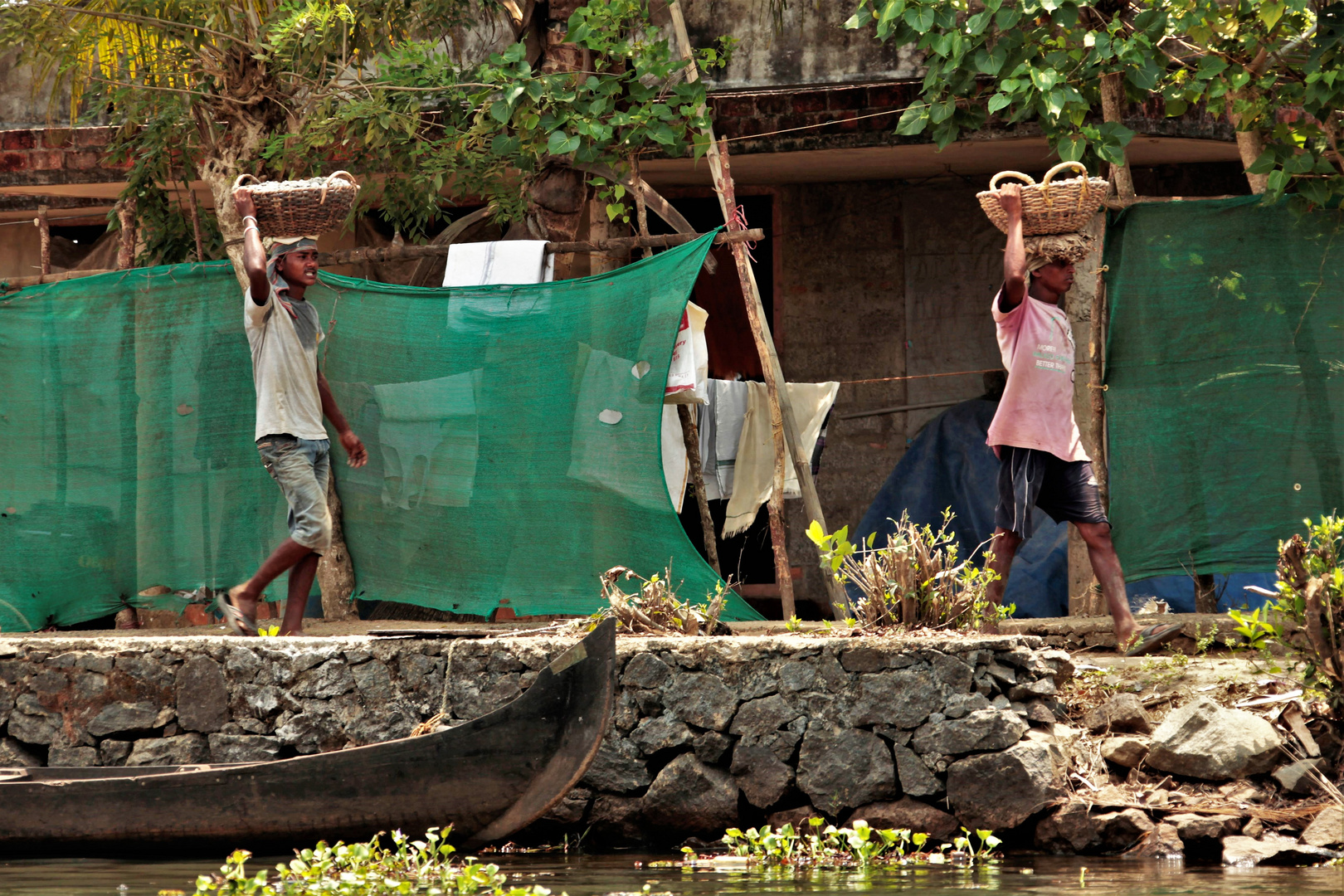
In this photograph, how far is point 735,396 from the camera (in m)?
7.73

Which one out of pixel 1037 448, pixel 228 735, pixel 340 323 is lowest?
pixel 228 735

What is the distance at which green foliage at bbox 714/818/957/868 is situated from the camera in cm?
468

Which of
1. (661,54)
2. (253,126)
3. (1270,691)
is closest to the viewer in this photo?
(1270,691)

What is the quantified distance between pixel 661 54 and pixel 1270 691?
3877 millimetres

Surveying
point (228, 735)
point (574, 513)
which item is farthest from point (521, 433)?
point (228, 735)

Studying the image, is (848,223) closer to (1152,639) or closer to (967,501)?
(967,501)

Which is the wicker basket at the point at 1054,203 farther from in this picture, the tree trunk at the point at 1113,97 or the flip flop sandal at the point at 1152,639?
the flip flop sandal at the point at 1152,639

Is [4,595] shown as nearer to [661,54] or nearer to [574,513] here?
[574,513]

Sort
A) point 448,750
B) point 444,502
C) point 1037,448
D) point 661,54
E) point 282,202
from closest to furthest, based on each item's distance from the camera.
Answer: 1. point 448,750
2. point 1037,448
3. point 282,202
4. point 444,502
5. point 661,54

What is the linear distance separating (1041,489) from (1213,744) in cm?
131

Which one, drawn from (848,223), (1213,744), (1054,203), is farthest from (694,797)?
(848,223)

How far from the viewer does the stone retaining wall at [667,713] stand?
4.91 m

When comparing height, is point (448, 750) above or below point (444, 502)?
below

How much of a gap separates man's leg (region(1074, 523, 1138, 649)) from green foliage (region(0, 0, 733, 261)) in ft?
8.52
